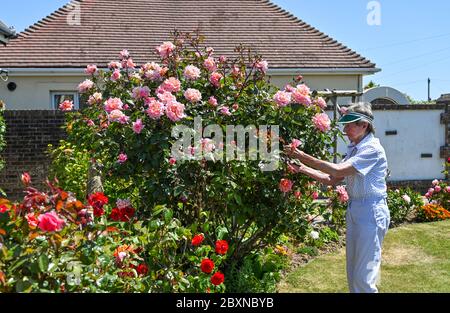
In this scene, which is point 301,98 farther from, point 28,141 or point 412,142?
point 412,142

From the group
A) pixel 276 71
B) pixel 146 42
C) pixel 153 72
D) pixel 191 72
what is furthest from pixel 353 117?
pixel 146 42

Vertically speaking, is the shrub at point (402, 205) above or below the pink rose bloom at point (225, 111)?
below

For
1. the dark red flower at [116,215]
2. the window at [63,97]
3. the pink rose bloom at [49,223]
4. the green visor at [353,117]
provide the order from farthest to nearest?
the window at [63,97] → the green visor at [353,117] → the dark red flower at [116,215] → the pink rose bloom at [49,223]

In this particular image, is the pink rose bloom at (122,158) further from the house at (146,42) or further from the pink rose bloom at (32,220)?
the house at (146,42)

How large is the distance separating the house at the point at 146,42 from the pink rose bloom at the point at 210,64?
898 cm

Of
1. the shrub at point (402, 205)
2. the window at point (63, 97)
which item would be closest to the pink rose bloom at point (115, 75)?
the shrub at point (402, 205)

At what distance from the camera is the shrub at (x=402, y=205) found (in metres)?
8.59

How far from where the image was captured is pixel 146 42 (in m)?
14.7

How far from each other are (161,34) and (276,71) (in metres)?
3.64

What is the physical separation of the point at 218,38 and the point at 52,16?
4744 millimetres

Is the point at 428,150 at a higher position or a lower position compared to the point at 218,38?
lower
